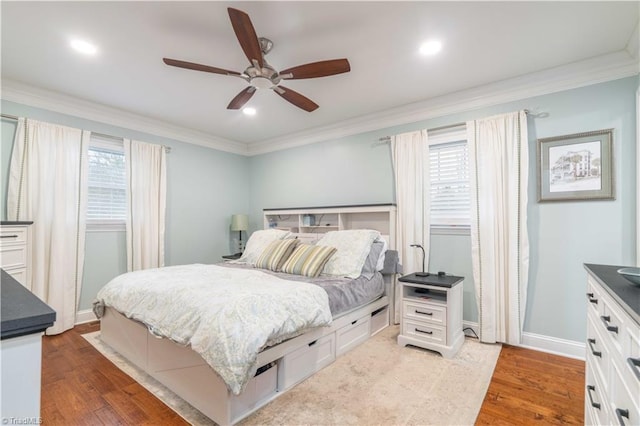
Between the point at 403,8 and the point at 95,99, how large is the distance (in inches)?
138

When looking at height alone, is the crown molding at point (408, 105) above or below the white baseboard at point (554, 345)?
above

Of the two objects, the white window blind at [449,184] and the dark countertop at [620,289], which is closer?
the dark countertop at [620,289]

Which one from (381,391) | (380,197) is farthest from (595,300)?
(380,197)

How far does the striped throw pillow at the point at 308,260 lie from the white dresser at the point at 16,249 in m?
2.49

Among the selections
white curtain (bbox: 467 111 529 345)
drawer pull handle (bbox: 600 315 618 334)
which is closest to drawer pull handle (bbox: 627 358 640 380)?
drawer pull handle (bbox: 600 315 618 334)

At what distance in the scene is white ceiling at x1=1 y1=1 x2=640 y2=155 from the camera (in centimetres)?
202

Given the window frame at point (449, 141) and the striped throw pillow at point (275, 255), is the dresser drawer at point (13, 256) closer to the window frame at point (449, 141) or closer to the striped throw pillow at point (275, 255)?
the striped throw pillow at point (275, 255)

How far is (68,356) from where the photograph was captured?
8.80ft

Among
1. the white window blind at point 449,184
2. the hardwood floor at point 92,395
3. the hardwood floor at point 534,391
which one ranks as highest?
the white window blind at point 449,184

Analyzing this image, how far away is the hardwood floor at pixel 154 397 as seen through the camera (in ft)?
6.13

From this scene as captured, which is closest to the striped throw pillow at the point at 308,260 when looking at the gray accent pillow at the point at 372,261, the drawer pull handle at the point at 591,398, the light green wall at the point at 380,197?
the gray accent pillow at the point at 372,261

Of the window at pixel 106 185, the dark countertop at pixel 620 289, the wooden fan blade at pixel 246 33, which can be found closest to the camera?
the dark countertop at pixel 620 289

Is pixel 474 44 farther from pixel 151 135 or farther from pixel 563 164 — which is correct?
pixel 151 135

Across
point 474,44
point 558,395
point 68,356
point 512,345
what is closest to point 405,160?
point 474,44
